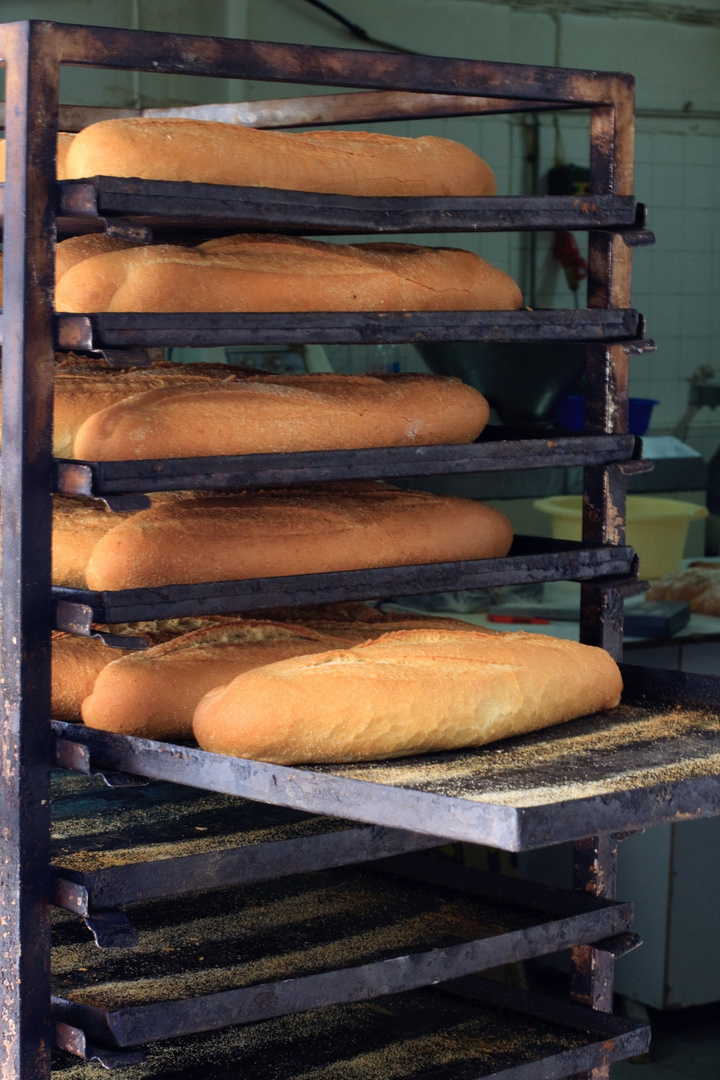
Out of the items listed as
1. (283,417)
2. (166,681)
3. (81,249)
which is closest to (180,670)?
(166,681)

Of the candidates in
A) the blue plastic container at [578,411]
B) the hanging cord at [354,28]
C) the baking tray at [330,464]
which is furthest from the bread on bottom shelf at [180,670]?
the hanging cord at [354,28]

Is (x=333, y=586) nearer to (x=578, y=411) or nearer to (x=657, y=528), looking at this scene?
(x=657, y=528)

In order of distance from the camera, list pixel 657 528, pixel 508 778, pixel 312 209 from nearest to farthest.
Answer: pixel 508 778 < pixel 312 209 < pixel 657 528

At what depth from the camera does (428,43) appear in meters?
5.04

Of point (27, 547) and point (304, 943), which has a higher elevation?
point (27, 547)

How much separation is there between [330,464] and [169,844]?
0.48m

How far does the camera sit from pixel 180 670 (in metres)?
1.66

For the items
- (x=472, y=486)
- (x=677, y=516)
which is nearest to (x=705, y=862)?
(x=677, y=516)

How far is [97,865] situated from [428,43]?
406 cm

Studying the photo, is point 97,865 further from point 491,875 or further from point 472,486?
point 472,486

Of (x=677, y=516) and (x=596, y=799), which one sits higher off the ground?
(x=596, y=799)

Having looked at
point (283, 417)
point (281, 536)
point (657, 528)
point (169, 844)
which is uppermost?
point (283, 417)

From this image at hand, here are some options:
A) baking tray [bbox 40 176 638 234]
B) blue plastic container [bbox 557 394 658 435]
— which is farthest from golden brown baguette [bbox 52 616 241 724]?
blue plastic container [bbox 557 394 658 435]

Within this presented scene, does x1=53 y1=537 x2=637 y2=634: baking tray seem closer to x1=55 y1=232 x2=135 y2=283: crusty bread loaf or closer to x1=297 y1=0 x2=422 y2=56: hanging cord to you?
x1=55 y1=232 x2=135 y2=283: crusty bread loaf
